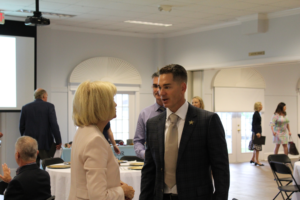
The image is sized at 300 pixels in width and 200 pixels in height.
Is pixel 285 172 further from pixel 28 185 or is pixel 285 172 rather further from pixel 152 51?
pixel 152 51

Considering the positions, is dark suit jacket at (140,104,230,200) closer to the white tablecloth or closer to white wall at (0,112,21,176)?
the white tablecloth

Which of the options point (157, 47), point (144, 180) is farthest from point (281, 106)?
point (144, 180)

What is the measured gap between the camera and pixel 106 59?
391 inches

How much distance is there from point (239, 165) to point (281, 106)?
2085 mm

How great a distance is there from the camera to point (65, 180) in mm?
4445

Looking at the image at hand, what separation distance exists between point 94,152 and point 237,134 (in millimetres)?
10017

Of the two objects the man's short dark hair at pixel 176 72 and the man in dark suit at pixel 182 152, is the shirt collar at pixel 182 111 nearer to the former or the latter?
the man in dark suit at pixel 182 152

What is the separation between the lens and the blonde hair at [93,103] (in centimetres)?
205

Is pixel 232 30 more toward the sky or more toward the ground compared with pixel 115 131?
more toward the sky

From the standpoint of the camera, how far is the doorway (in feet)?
37.1

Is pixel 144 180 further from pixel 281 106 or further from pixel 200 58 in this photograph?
pixel 281 106

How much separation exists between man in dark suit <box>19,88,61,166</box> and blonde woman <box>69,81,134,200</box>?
4.87m

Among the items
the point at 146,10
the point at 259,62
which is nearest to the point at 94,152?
the point at 146,10

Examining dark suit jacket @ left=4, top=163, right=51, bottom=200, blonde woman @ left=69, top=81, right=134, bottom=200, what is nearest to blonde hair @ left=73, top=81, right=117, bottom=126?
blonde woman @ left=69, top=81, right=134, bottom=200
